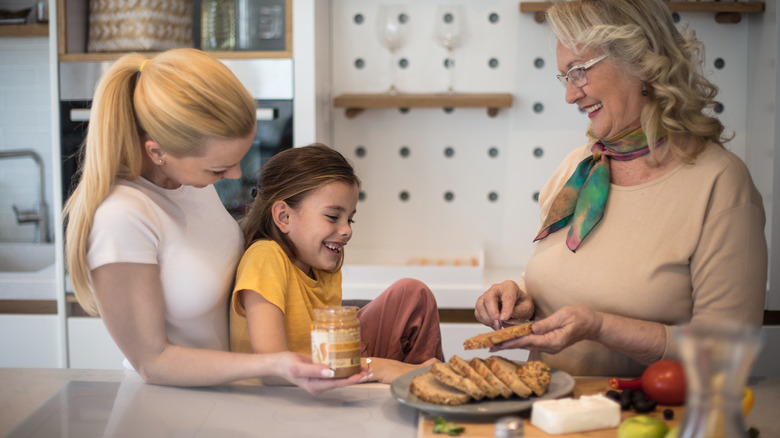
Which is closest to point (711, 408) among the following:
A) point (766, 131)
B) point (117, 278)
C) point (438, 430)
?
point (438, 430)

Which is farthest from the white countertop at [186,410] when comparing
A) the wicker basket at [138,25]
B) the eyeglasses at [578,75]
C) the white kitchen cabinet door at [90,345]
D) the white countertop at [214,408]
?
the wicker basket at [138,25]

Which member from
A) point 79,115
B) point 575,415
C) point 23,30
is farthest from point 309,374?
point 23,30

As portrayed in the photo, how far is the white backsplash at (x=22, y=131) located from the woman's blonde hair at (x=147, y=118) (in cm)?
221

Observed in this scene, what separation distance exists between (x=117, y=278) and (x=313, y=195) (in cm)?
55

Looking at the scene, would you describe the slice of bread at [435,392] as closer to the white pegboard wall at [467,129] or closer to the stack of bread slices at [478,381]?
the stack of bread slices at [478,381]

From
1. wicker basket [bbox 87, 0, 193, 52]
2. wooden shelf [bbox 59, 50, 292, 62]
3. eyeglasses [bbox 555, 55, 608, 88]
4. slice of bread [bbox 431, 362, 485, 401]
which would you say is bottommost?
slice of bread [bbox 431, 362, 485, 401]

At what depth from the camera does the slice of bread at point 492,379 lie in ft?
3.87

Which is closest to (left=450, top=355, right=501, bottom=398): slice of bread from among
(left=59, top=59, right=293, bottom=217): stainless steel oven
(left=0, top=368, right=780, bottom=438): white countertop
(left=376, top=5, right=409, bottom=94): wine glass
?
(left=0, top=368, right=780, bottom=438): white countertop

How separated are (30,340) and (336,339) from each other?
2.04m

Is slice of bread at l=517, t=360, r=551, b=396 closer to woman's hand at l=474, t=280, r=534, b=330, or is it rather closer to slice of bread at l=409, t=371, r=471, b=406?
slice of bread at l=409, t=371, r=471, b=406

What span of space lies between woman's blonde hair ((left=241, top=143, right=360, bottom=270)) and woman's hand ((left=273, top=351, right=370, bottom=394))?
487 millimetres

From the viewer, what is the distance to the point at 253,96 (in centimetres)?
272

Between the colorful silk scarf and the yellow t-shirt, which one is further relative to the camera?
the colorful silk scarf

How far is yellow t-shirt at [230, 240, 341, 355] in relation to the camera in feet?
4.90
